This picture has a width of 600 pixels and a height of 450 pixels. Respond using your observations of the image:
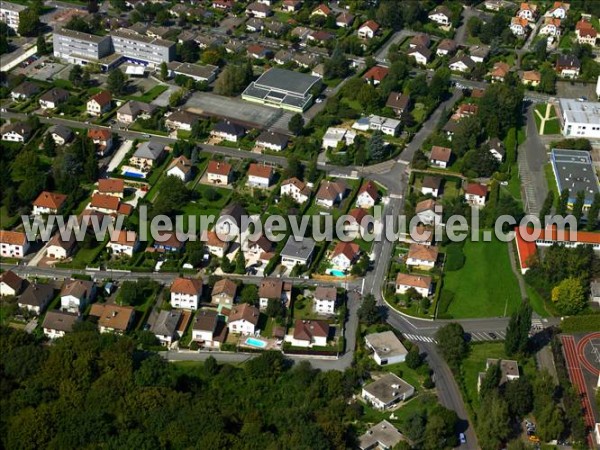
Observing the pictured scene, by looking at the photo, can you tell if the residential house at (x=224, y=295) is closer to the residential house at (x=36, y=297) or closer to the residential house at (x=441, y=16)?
the residential house at (x=36, y=297)

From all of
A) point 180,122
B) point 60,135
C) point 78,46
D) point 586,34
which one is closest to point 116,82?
point 180,122

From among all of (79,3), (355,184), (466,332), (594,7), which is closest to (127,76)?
(79,3)

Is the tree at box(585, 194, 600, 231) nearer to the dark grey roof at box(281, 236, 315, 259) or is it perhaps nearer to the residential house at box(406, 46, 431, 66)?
the dark grey roof at box(281, 236, 315, 259)

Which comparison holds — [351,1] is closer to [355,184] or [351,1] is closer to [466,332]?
[355,184]

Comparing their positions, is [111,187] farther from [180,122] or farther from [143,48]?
[143,48]

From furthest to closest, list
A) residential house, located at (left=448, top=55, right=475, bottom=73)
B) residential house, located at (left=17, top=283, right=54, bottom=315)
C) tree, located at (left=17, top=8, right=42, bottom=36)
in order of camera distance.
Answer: tree, located at (left=17, top=8, right=42, bottom=36) → residential house, located at (left=448, top=55, right=475, bottom=73) → residential house, located at (left=17, top=283, right=54, bottom=315)

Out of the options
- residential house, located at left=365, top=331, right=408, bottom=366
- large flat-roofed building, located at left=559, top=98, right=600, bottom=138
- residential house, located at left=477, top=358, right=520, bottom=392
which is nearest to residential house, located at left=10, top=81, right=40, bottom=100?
residential house, located at left=365, top=331, right=408, bottom=366
